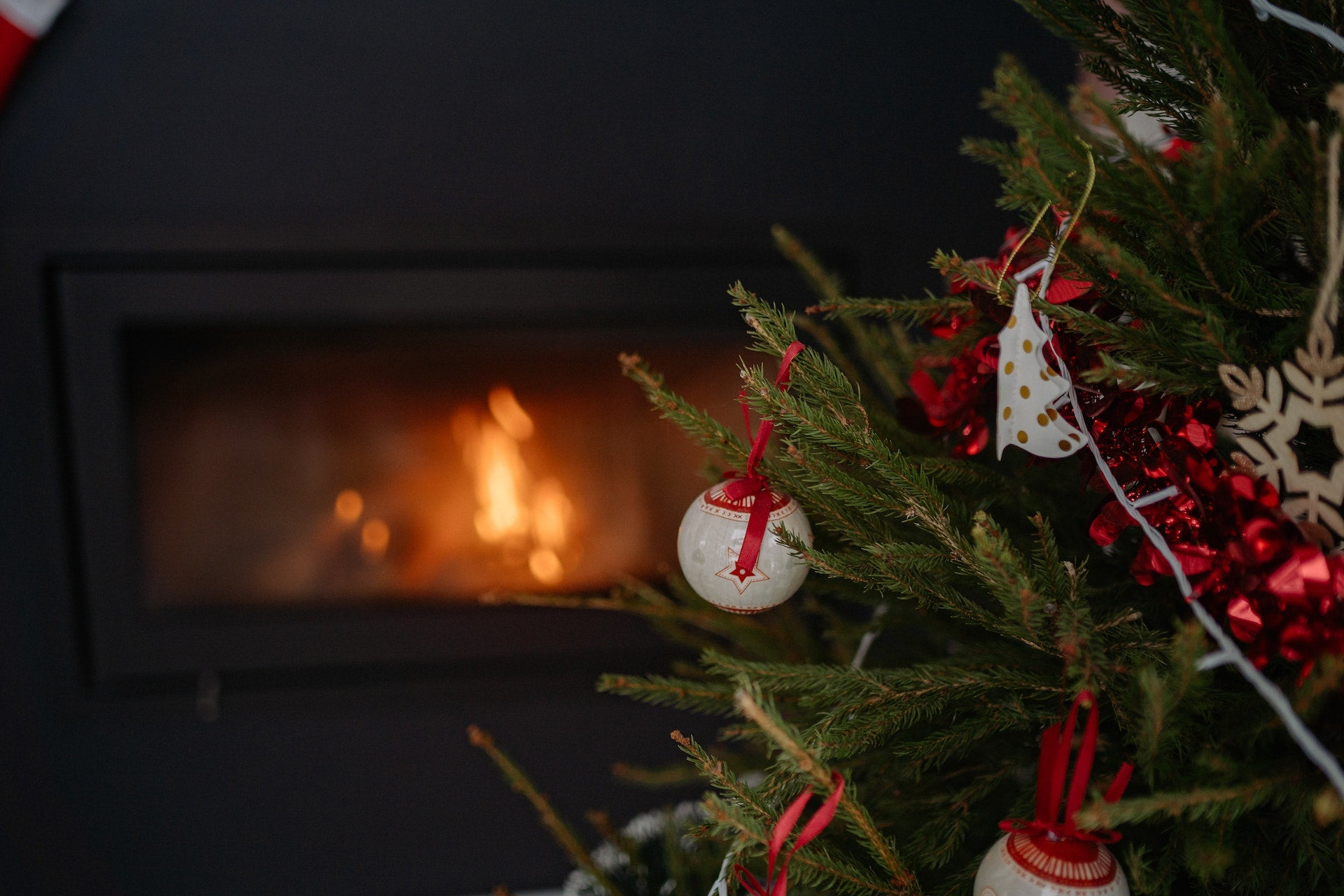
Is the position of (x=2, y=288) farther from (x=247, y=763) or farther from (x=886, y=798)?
(x=886, y=798)

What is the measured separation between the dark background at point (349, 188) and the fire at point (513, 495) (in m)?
0.19

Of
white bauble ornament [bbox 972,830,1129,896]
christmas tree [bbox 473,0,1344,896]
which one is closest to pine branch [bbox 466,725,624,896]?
christmas tree [bbox 473,0,1344,896]

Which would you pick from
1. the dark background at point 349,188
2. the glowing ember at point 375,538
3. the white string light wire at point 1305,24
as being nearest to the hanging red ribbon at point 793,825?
the white string light wire at point 1305,24

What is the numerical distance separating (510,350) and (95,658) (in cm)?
72

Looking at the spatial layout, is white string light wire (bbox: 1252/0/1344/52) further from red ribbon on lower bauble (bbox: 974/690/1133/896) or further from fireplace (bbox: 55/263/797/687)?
fireplace (bbox: 55/263/797/687)

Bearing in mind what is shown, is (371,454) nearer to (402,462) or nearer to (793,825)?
(402,462)

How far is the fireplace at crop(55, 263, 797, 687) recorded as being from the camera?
1063 millimetres

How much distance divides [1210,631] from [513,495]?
3.42 ft

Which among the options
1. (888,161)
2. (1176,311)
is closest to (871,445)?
(1176,311)

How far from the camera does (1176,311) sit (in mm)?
341

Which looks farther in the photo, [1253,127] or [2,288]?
[2,288]

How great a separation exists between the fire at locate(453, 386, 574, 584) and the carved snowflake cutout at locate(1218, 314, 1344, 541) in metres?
0.99

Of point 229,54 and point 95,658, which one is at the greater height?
point 229,54

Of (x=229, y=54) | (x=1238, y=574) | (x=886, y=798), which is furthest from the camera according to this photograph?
(x=229, y=54)
